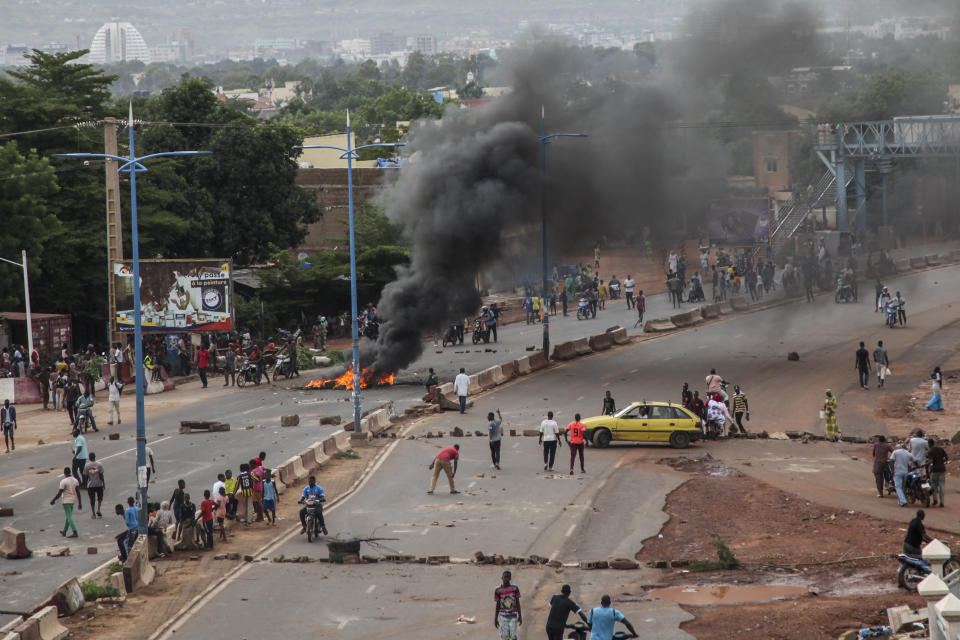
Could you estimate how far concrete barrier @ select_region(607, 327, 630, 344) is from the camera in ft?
155

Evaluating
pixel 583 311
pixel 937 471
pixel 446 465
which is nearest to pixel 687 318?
pixel 583 311

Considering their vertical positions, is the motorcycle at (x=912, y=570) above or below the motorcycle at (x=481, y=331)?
below

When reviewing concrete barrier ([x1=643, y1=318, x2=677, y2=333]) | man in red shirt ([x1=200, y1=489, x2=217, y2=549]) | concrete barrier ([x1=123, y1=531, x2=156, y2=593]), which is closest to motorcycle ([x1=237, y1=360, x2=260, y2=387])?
concrete barrier ([x1=643, y1=318, x2=677, y2=333])

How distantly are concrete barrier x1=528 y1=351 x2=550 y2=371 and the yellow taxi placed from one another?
40.1 ft

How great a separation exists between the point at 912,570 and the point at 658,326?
31.8m

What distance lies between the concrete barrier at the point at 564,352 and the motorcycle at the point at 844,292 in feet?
48.0

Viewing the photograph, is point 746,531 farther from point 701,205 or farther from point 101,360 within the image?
point 701,205

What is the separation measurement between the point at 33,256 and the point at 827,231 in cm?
3581

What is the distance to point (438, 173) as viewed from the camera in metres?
44.1

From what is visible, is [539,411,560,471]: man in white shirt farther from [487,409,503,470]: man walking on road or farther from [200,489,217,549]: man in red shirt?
[200,489,217,549]: man in red shirt

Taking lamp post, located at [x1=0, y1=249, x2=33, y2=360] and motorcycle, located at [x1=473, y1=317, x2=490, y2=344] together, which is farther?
motorcycle, located at [x1=473, y1=317, x2=490, y2=344]

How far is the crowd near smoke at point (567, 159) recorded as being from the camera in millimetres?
42875

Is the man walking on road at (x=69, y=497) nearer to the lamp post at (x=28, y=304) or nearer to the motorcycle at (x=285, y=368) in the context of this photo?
→ the motorcycle at (x=285, y=368)

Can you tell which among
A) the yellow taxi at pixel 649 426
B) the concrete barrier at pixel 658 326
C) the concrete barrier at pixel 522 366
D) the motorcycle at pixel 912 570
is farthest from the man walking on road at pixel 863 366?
the motorcycle at pixel 912 570
